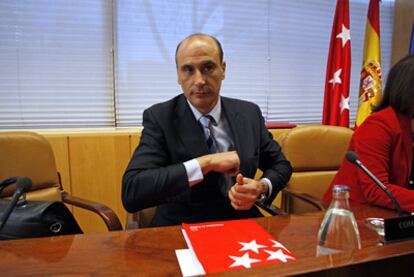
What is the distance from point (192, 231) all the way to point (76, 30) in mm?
2046

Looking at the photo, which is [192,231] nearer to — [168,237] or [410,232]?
[168,237]

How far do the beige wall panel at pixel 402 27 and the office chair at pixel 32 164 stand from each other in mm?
→ 3427

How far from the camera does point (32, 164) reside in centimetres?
171

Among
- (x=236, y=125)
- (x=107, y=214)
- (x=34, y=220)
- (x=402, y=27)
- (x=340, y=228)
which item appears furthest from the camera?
(x=402, y=27)

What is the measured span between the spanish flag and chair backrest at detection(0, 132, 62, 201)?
2.61 m

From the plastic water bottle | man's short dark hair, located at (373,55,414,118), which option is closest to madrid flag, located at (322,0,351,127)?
man's short dark hair, located at (373,55,414,118)

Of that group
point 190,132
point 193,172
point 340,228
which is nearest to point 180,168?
point 193,172

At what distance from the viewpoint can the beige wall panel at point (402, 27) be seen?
316cm

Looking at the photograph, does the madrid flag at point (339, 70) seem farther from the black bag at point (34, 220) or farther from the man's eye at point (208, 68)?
the black bag at point (34, 220)

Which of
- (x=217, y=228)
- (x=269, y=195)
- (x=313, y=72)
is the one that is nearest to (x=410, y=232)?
(x=217, y=228)

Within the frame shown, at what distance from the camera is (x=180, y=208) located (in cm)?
144

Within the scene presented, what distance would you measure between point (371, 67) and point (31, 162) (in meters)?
2.88

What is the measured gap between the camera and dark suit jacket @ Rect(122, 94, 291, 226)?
1253 millimetres

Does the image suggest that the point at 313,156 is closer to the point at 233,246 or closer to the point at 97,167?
the point at 233,246
